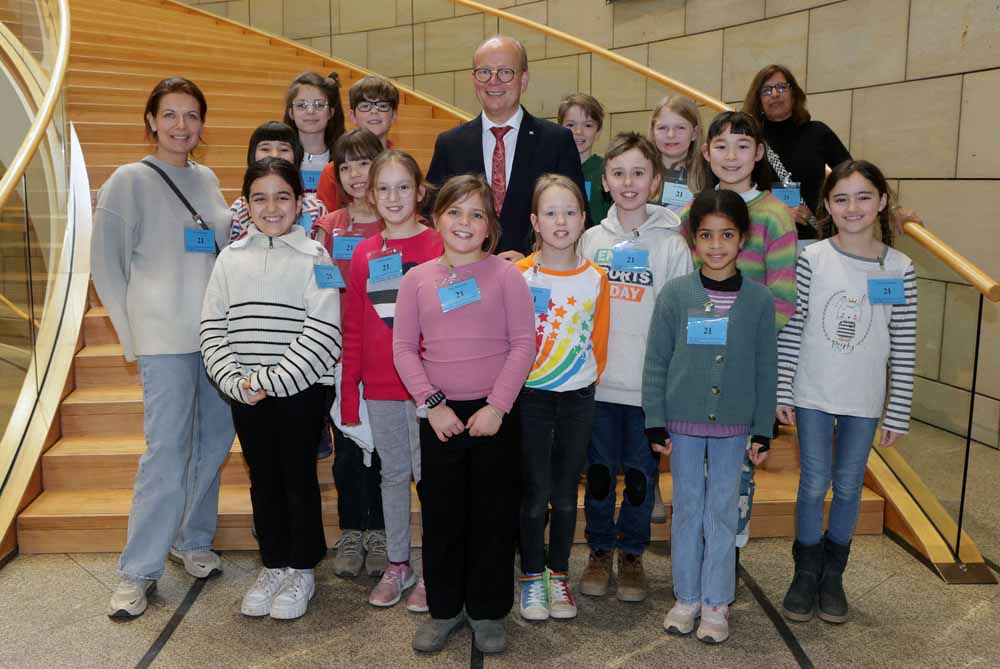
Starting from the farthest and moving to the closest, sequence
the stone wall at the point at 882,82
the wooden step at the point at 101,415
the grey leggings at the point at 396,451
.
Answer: the wooden step at the point at 101,415 < the stone wall at the point at 882,82 < the grey leggings at the point at 396,451

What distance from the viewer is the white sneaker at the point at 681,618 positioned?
2.79 m

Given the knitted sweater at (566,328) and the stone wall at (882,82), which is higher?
the stone wall at (882,82)

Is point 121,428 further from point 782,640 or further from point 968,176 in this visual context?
point 968,176

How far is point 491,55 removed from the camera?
132 inches

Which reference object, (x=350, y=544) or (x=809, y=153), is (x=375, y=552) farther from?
(x=809, y=153)

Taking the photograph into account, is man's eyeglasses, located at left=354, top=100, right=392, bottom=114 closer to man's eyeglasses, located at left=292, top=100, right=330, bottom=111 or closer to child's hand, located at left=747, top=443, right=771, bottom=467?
man's eyeglasses, located at left=292, top=100, right=330, bottom=111

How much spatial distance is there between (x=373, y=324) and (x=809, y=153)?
232cm

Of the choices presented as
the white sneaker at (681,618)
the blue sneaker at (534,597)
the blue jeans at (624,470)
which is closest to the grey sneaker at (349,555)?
the blue sneaker at (534,597)

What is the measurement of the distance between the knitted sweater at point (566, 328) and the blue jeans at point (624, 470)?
296 mm

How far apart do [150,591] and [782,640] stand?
7.39 ft

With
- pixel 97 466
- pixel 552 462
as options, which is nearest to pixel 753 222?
pixel 552 462

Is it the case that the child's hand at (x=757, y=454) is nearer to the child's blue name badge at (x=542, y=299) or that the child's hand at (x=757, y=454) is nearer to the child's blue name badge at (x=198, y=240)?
the child's blue name badge at (x=542, y=299)

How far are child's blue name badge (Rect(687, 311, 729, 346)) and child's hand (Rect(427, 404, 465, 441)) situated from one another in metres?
0.79

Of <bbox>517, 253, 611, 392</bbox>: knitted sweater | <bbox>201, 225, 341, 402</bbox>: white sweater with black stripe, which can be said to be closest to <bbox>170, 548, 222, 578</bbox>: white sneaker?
<bbox>201, 225, 341, 402</bbox>: white sweater with black stripe
